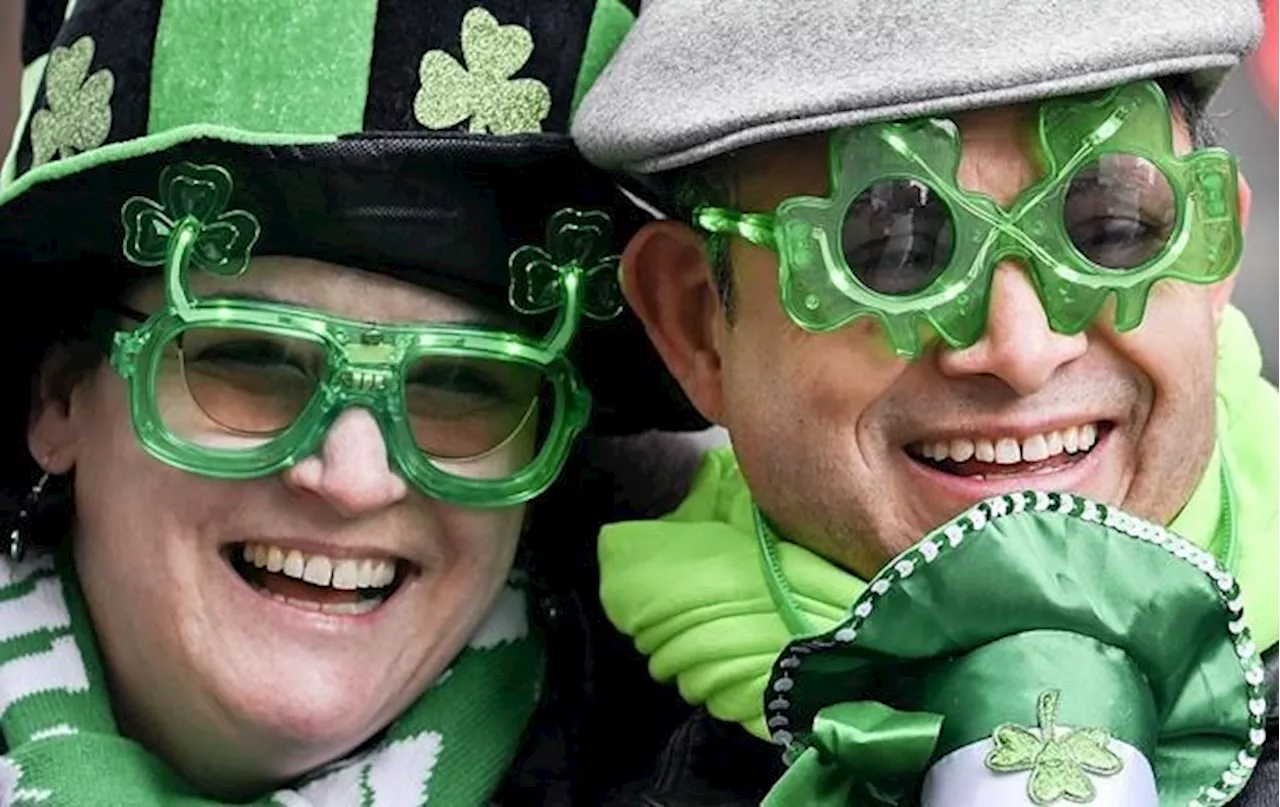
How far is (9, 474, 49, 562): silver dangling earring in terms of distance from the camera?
198cm

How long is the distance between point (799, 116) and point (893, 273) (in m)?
0.14

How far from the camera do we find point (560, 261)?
1.87m

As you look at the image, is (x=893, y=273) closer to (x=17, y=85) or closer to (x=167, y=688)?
(x=167, y=688)

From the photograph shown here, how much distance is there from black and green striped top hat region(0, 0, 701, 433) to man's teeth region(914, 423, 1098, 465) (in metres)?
0.41

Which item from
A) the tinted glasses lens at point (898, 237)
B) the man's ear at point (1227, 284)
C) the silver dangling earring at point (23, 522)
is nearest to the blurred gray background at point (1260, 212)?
the man's ear at point (1227, 284)

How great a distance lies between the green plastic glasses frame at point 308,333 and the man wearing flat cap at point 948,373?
0.41 ft

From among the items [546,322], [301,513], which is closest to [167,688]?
[301,513]

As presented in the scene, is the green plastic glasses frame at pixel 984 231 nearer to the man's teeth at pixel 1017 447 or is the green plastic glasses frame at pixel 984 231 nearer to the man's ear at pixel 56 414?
the man's teeth at pixel 1017 447

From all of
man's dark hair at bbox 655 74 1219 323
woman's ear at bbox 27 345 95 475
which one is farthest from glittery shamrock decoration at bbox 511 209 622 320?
woman's ear at bbox 27 345 95 475

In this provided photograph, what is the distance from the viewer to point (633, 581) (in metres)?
1.83

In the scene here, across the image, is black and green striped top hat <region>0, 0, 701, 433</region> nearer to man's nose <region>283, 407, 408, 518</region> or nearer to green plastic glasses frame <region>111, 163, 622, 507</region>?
green plastic glasses frame <region>111, 163, 622, 507</region>

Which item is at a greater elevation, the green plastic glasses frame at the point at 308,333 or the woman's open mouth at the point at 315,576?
the green plastic glasses frame at the point at 308,333

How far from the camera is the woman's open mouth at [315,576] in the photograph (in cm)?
187

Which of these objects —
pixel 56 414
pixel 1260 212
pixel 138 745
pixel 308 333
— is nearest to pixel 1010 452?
pixel 308 333
